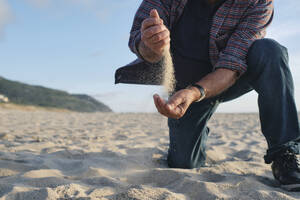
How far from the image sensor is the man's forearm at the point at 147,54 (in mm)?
1544

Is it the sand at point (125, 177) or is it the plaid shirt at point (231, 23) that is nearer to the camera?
the sand at point (125, 177)

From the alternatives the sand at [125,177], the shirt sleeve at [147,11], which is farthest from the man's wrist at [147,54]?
the sand at [125,177]

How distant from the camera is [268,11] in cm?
174

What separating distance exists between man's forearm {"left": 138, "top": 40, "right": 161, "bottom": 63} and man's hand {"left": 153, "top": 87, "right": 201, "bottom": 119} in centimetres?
34

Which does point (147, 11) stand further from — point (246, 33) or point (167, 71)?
point (246, 33)

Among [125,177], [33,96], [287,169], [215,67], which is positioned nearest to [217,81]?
[215,67]

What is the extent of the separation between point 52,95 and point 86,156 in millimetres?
22388

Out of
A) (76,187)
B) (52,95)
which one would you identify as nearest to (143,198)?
(76,187)

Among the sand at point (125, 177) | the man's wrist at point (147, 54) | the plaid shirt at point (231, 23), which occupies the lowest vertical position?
the sand at point (125, 177)

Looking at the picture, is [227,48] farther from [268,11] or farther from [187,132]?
[187,132]

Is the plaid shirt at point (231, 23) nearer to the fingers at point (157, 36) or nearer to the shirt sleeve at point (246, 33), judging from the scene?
the shirt sleeve at point (246, 33)

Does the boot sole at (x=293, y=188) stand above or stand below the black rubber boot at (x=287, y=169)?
below

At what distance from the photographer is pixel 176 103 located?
120 centimetres

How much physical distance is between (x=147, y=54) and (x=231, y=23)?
59 centimetres
